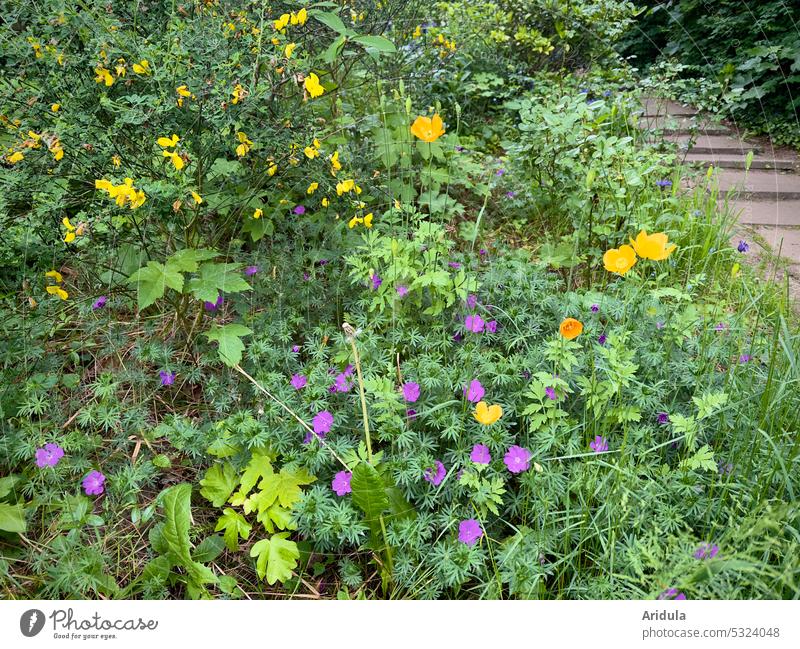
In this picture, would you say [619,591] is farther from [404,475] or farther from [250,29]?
[250,29]

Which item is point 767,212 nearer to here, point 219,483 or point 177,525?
point 219,483

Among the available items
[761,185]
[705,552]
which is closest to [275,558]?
[705,552]

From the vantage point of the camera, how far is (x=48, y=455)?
1.66 m

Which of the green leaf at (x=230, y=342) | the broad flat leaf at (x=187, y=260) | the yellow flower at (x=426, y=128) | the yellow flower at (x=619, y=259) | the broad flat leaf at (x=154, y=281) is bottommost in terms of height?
the green leaf at (x=230, y=342)

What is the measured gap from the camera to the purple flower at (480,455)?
1496 millimetres

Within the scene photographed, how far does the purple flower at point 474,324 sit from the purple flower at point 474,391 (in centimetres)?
25

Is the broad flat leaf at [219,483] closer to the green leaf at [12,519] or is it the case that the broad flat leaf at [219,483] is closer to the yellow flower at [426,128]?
the green leaf at [12,519]

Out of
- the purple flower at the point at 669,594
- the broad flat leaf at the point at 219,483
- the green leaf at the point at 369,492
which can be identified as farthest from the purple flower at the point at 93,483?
the purple flower at the point at 669,594

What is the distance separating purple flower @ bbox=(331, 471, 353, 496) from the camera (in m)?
1.52

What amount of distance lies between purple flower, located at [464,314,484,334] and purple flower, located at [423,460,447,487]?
48cm

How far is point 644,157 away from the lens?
9.56 feet

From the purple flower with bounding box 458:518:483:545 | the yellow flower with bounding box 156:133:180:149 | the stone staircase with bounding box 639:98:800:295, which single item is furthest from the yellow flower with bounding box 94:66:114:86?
the stone staircase with bounding box 639:98:800:295

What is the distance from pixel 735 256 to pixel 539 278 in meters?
1.25

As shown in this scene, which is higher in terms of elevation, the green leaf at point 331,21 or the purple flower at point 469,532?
the green leaf at point 331,21
